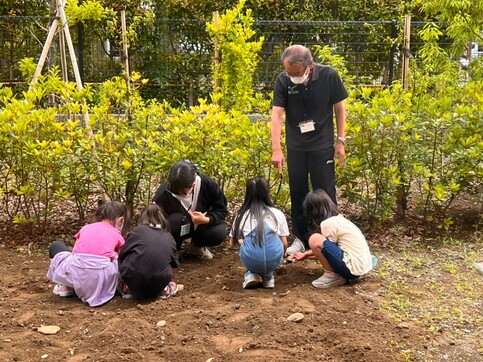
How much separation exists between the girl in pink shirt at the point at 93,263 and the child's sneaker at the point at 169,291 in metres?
0.36

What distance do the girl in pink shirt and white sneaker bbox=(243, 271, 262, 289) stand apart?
0.95 m

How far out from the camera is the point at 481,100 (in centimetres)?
584

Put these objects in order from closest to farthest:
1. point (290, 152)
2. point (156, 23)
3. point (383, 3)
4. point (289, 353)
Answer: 1. point (289, 353)
2. point (290, 152)
3. point (156, 23)
4. point (383, 3)

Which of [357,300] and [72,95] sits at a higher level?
[72,95]

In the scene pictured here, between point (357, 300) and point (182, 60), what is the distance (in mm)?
9650

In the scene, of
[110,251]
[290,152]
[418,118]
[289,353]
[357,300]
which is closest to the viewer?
[289,353]

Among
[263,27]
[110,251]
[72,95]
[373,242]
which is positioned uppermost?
[263,27]

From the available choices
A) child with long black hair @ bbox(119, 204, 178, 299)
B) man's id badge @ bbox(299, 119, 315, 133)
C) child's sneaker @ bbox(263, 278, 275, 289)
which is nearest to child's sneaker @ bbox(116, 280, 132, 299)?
child with long black hair @ bbox(119, 204, 178, 299)

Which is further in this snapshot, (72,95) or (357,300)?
(72,95)

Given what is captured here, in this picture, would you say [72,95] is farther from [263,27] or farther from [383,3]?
[383,3]

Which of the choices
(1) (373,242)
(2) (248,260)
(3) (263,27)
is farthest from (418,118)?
(3) (263,27)

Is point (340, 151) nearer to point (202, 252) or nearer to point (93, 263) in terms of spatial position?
point (202, 252)

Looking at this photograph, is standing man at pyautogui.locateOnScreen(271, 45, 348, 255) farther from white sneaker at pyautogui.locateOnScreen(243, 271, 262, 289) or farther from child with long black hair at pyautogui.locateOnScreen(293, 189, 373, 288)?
white sneaker at pyautogui.locateOnScreen(243, 271, 262, 289)

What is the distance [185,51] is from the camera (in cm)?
1307
